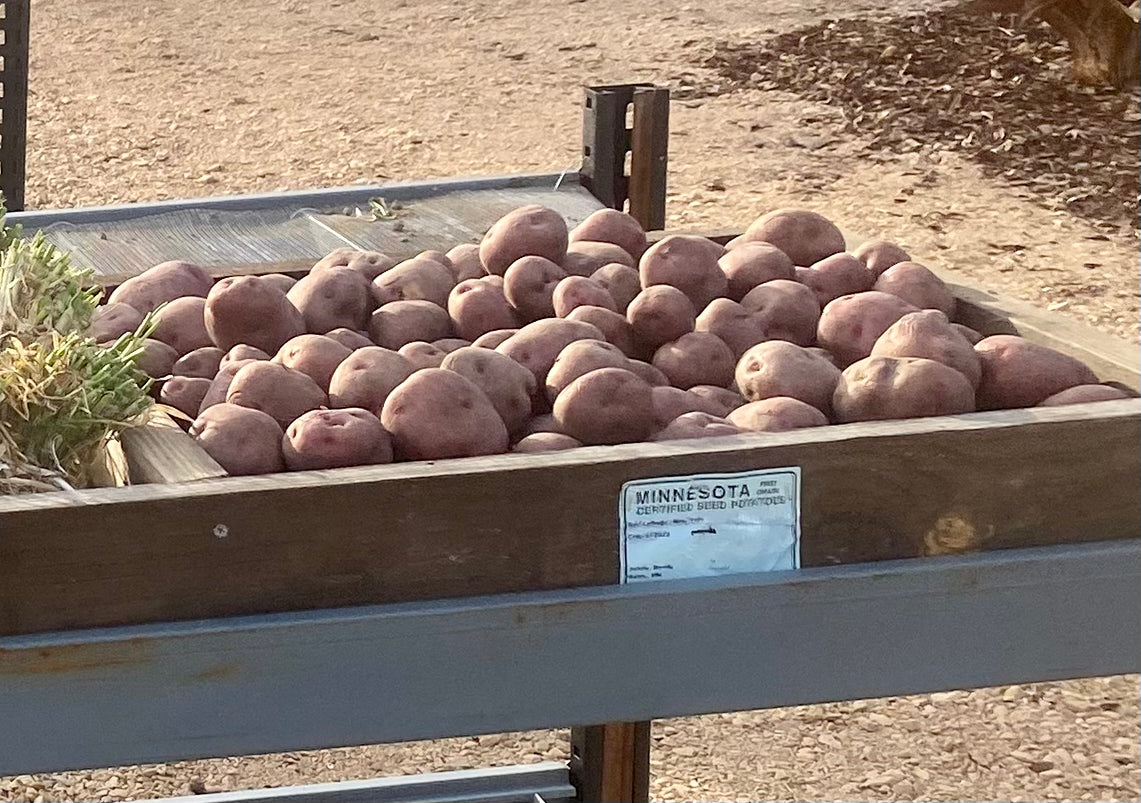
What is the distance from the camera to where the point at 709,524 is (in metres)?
1.54

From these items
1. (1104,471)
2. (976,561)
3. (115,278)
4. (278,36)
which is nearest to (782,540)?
(976,561)

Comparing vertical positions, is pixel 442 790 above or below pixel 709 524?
below

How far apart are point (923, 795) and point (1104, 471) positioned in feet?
7.58

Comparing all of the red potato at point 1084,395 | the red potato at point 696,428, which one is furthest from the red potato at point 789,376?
the red potato at point 1084,395

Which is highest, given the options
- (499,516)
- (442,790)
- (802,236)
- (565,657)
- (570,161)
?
(802,236)

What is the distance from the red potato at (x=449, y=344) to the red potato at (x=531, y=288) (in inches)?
4.1

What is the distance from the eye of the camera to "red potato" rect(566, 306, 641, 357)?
1.94m

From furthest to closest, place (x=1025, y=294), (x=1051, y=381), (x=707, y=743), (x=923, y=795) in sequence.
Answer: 1. (x=1025, y=294)
2. (x=707, y=743)
3. (x=923, y=795)
4. (x=1051, y=381)

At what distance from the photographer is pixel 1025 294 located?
645 cm

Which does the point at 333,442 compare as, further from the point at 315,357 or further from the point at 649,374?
the point at 649,374

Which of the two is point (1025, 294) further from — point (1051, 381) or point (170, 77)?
point (170, 77)

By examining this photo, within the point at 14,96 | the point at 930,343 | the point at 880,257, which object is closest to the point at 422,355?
the point at 930,343

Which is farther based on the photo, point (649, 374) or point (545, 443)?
point (649, 374)

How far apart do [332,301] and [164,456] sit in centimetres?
52
